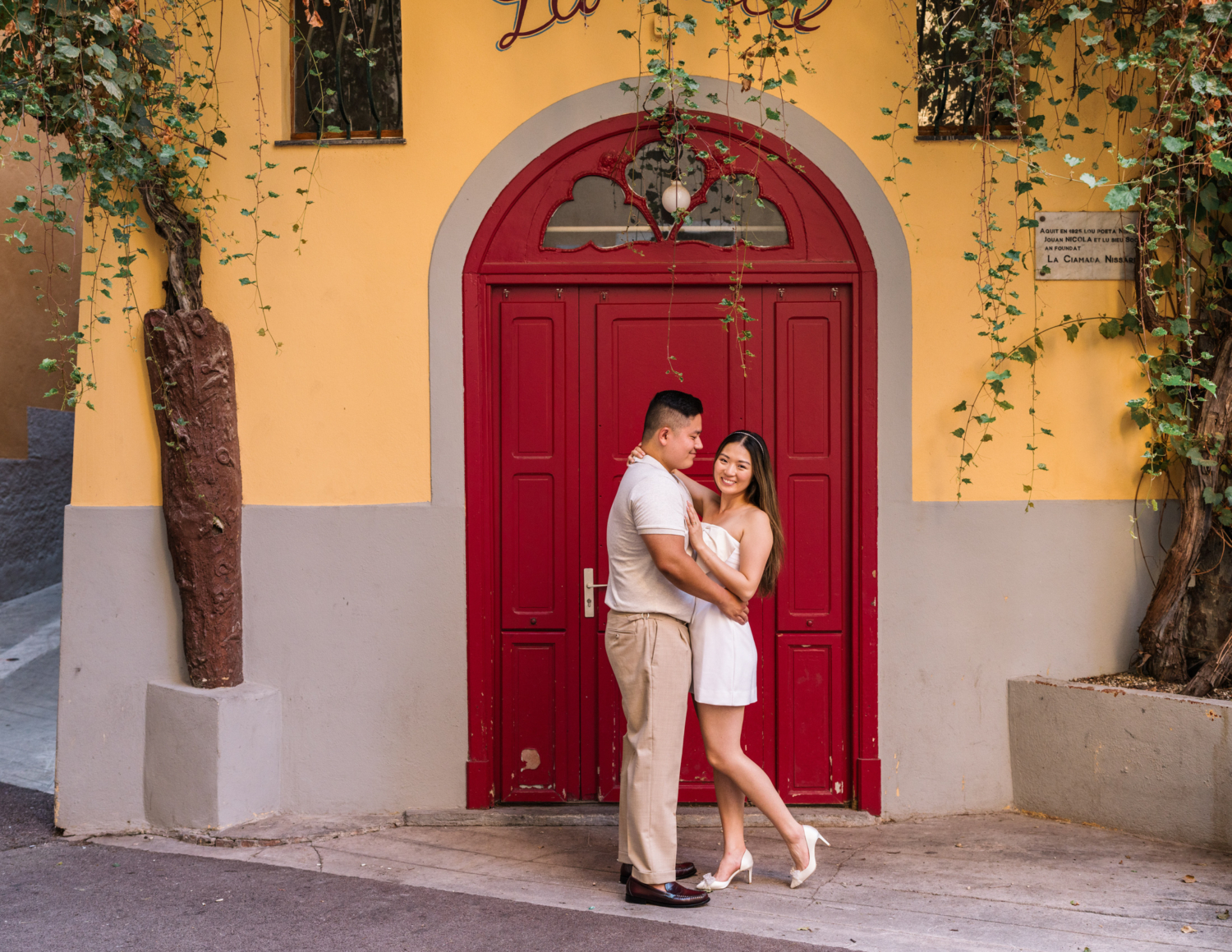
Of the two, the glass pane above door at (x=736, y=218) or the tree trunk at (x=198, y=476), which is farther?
the glass pane above door at (x=736, y=218)

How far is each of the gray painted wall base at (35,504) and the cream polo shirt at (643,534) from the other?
601 centimetres

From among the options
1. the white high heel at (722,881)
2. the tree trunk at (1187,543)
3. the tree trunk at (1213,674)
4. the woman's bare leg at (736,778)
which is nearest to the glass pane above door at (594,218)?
the woman's bare leg at (736,778)

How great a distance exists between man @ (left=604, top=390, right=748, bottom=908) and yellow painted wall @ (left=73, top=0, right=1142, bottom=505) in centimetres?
140

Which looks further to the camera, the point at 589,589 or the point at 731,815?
the point at 589,589

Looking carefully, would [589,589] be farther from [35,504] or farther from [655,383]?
[35,504]

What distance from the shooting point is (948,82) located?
4.83 m

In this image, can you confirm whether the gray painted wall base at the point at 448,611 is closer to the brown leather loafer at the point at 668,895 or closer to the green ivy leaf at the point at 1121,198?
the green ivy leaf at the point at 1121,198

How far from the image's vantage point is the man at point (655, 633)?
12.1ft

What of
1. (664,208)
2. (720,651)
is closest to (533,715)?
(720,651)

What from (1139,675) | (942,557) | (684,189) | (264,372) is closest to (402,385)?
(264,372)

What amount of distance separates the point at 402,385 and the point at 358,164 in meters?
1.09

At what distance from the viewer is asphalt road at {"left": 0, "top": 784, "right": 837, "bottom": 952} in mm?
3445

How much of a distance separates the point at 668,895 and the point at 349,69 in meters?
4.13

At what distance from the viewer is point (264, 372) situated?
189 inches
